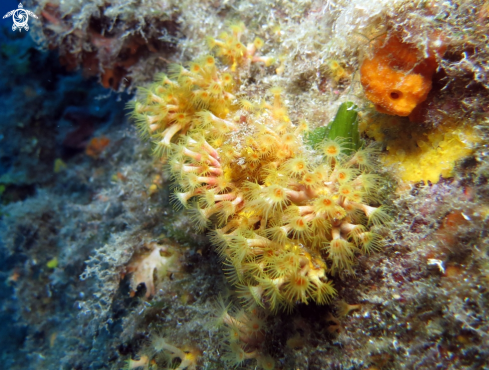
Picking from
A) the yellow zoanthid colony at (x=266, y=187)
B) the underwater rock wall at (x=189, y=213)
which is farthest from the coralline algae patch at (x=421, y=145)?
the yellow zoanthid colony at (x=266, y=187)

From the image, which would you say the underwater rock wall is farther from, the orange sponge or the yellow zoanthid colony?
the yellow zoanthid colony

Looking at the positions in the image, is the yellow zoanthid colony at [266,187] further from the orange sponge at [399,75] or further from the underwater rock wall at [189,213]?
the orange sponge at [399,75]

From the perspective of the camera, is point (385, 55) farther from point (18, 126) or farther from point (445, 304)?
point (18, 126)

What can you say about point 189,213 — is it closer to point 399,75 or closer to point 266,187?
point 266,187

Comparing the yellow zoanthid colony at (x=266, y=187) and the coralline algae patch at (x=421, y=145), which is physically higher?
the coralline algae patch at (x=421, y=145)

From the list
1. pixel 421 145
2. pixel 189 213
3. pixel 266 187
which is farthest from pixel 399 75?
pixel 189 213
